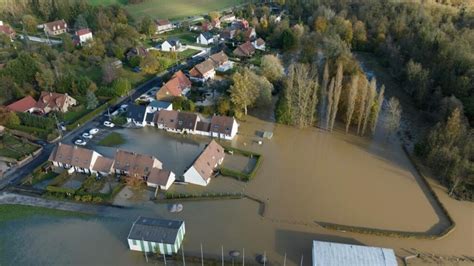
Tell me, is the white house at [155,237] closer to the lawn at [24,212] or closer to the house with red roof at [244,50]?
the lawn at [24,212]

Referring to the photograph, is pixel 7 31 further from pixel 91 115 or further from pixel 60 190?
pixel 60 190

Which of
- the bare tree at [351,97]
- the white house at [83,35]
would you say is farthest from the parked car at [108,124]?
the white house at [83,35]

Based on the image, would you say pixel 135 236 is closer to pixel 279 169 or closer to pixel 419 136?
pixel 279 169

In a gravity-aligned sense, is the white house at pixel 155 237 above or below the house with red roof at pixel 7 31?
below

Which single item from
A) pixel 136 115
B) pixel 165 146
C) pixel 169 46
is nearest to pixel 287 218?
pixel 165 146

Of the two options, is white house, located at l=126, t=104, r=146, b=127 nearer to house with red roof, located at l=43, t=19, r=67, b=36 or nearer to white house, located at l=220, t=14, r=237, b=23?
house with red roof, located at l=43, t=19, r=67, b=36

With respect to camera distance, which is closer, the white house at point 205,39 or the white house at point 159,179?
the white house at point 159,179
